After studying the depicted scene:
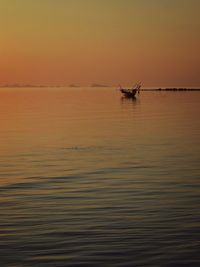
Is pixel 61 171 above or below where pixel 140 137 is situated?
below

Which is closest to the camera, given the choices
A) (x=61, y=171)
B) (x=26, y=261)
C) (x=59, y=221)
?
(x=26, y=261)

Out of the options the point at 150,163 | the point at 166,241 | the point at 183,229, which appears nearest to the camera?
the point at 166,241

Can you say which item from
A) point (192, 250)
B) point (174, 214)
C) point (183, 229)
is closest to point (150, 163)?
point (174, 214)

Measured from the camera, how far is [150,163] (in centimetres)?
2448

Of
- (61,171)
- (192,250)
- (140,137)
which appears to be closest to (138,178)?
(61,171)

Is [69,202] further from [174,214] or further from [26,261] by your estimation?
[26,261]

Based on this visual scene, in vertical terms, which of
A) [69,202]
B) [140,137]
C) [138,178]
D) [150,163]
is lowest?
[69,202]

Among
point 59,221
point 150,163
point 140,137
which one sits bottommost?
point 59,221

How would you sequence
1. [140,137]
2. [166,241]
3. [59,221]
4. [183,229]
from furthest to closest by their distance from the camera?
[140,137] < [59,221] < [183,229] < [166,241]

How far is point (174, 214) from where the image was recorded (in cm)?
1411

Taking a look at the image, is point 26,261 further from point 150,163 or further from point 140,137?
point 140,137

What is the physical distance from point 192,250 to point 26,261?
3.46m

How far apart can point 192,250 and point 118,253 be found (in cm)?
156

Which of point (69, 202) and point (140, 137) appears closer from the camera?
point (69, 202)
